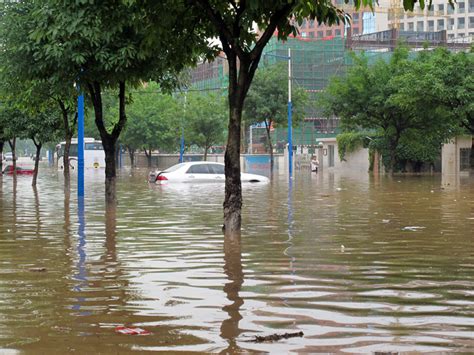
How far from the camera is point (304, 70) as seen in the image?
108438mm

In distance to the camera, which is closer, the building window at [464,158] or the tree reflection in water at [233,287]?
the tree reflection in water at [233,287]

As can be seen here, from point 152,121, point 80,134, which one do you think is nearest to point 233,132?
point 80,134

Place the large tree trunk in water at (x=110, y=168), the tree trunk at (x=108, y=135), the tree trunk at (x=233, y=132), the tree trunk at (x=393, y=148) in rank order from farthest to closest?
the tree trunk at (x=393, y=148) → the large tree trunk in water at (x=110, y=168) → the tree trunk at (x=108, y=135) → the tree trunk at (x=233, y=132)

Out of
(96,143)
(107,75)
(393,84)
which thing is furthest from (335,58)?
(107,75)

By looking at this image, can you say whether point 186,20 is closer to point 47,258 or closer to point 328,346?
point 47,258

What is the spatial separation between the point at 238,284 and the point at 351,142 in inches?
2588

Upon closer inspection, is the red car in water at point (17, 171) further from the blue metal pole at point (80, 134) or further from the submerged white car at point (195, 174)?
the blue metal pole at point (80, 134)

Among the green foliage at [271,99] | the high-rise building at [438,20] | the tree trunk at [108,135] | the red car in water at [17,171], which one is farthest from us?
the high-rise building at [438,20]

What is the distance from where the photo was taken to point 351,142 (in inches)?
2904

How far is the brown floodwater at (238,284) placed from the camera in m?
6.37

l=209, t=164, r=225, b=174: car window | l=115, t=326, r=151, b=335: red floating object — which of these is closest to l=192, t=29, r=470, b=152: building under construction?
l=209, t=164, r=225, b=174: car window

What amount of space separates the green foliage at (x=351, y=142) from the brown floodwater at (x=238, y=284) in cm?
5508

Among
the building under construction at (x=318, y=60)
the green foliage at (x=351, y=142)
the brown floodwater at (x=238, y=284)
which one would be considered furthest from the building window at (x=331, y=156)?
the brown floodwater at (x=238, y=284)

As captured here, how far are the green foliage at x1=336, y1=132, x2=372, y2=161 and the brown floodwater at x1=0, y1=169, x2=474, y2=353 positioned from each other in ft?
181
